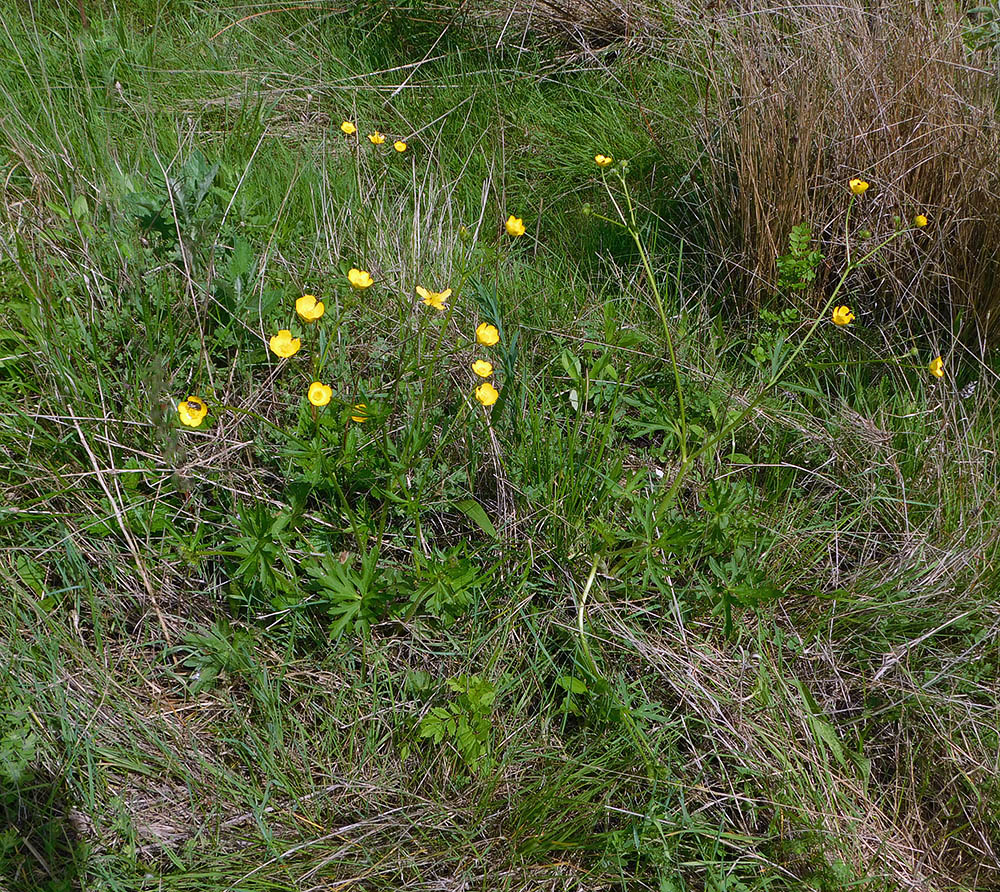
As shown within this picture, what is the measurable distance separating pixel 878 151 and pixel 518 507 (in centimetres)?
159

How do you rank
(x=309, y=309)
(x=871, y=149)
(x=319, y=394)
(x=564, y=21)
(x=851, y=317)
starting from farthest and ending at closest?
(x=564, y=21), (x=871, y=149), (x=851, y=317), (x=309, y=309), (x=319, y=394)

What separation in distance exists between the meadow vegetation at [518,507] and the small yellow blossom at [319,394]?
1 centimetres

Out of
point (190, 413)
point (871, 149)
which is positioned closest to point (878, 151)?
point (871, 149)

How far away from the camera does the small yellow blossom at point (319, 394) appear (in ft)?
5.24

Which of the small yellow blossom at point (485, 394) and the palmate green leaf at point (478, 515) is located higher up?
the small yellow blossom at point (485, 394)

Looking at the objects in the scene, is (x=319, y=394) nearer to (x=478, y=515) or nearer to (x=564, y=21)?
(x=478, y=515)

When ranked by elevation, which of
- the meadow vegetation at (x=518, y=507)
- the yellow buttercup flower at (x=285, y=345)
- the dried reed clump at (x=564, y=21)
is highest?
the dried reed clump at (x=564, y=21)

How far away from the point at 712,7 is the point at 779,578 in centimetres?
233

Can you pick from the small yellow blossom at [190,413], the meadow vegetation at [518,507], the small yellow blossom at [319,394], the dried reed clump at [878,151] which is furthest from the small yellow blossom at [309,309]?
the dried reed clump at [878,151]

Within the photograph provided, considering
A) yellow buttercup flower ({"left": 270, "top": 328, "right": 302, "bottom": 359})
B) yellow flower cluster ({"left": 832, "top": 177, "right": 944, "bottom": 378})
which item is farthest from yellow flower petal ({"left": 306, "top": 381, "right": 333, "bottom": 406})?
yellow flower cluster ({"left": 832, "top": 177, "right": 944, "bottom": 378})

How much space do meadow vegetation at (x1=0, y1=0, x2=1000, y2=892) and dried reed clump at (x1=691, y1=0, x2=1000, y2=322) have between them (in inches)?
0.5

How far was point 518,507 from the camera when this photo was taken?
1901 millimetres

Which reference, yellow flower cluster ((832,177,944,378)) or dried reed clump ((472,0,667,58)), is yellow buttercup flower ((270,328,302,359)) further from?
dried reed clump ((472,0,667,58))

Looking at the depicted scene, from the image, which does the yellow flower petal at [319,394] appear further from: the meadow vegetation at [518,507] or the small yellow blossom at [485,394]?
the small yellow blossom at [485,394]
